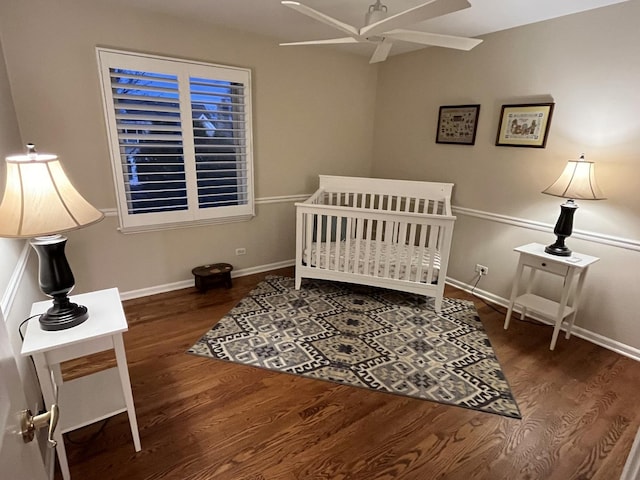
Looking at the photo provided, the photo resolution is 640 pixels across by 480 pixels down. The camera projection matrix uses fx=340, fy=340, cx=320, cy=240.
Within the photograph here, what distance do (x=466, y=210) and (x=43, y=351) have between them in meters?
3.42

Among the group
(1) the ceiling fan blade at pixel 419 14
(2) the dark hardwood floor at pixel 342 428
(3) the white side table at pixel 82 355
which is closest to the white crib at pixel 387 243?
(2) the dark hardwood floor at pixel 342 428

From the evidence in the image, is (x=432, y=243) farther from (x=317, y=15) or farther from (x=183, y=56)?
(x=183, y=56)

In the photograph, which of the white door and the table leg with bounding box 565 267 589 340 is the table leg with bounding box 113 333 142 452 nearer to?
the white door

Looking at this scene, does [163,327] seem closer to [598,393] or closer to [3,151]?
[3,151]

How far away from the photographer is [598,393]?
2.12 m

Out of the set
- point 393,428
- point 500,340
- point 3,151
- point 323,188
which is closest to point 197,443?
point 393,428

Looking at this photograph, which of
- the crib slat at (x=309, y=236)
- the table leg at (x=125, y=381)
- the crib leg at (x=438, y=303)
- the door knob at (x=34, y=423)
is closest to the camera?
the door knob at (x=34, y=423)

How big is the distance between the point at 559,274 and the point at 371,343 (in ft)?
4.87

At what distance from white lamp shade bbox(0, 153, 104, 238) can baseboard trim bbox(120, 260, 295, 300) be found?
81.9 inches

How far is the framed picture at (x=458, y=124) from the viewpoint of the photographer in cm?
327

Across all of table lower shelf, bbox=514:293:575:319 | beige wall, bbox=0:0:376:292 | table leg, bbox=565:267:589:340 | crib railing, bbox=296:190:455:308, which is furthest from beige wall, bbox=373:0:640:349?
beige wall, bbox=0:0:376:292

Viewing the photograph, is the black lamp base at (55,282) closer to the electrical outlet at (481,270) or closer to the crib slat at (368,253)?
the crib slat at (368,253)

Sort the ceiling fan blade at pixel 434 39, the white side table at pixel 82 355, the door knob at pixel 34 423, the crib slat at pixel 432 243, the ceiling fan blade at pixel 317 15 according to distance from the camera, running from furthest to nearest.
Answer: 1. the crib slat at pixel 432 243
2. the ceiling fan blade at pixel 434 39
3. the ceiling fan blade at pixel 317 15
4. the white side table at pixel 82 355
5. the door knob at pixel 34 423

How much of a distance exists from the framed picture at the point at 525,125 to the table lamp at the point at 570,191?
15.8 inches
